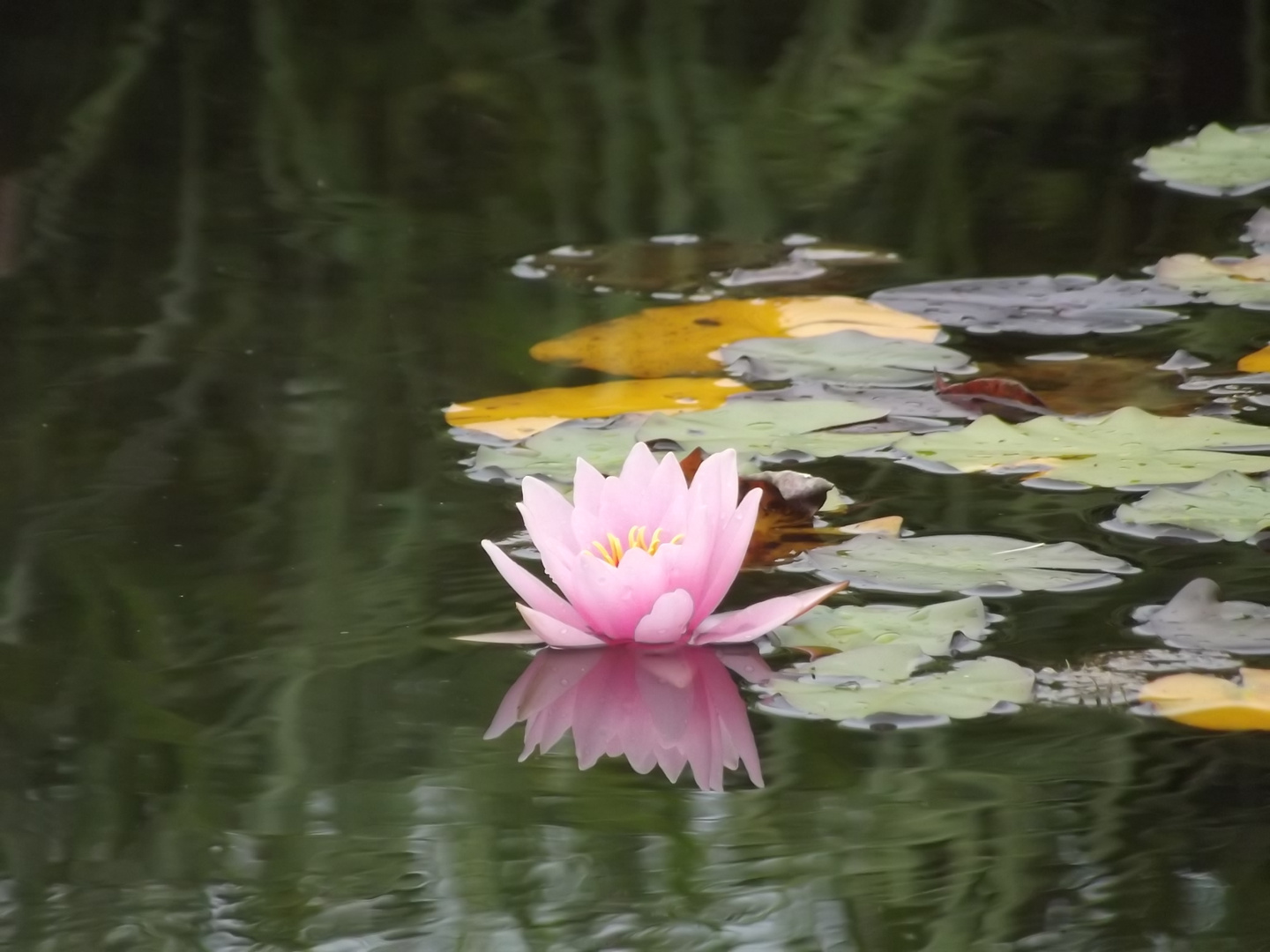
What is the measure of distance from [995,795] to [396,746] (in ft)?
1.16

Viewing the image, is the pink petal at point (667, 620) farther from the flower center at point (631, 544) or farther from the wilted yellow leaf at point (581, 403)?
the wilted yellow leaf at point (581, 403)

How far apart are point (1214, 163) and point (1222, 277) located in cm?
56

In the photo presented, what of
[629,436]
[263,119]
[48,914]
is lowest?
[48,914]

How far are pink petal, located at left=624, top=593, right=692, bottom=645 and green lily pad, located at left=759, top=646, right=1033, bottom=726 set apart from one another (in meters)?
0.08

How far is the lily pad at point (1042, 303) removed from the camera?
1.91m

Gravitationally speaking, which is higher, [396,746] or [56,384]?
[56,384]

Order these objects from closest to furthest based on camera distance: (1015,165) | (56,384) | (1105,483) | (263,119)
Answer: (1105,483) → (56,384) → (1015,165) → (263,119)

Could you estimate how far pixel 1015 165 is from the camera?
2643 millimetres

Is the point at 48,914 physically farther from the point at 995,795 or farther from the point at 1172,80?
the point at 1172,80

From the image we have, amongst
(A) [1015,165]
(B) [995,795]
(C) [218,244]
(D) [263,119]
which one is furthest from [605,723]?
(D) [263,119]

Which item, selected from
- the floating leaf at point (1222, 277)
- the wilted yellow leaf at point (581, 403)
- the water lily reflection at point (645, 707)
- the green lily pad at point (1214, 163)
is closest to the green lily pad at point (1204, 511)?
the water lily reflection at point (645, 707)

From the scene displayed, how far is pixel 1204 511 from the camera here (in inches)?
51.4

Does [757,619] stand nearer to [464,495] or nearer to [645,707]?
[645,707]

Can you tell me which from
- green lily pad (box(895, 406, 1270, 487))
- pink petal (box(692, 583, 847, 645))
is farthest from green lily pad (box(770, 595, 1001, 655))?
green lily pad (box(895, 406, 1270, 487))
